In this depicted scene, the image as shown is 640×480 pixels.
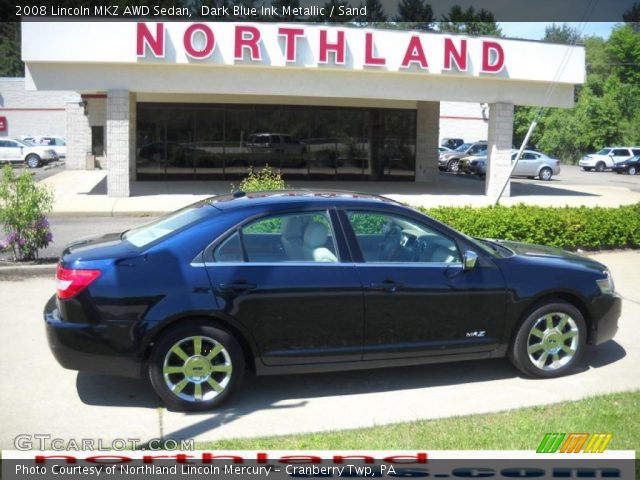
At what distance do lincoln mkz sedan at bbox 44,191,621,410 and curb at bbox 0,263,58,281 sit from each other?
4175 millimetres

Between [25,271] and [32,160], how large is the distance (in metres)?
31.2

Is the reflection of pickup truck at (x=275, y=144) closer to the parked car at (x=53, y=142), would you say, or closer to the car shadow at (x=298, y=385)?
the parked car at (x=53, y=142)

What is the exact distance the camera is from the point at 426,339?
6023 mm

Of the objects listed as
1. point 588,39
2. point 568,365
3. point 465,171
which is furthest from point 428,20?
point 568,365

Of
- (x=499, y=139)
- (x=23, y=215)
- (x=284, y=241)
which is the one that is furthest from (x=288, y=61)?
(x=284, y=241)

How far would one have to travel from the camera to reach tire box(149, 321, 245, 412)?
18.0 feet

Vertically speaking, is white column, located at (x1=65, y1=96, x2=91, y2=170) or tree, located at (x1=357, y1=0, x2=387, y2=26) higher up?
tree, located at (x1=357, y1=0, x2=387, y2=26)

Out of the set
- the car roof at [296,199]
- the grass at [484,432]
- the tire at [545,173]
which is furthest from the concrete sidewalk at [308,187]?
the grass at [484,432]

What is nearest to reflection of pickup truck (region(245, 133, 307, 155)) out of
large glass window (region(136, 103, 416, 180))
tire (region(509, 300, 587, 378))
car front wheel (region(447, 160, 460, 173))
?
large glass window (region(136, 103, 416, 180))

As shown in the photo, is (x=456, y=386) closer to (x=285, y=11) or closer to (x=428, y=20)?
(x=285, y=11)

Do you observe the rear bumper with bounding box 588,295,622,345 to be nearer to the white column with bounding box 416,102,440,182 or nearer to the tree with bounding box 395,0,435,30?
the white column with bounding box 416,102,440,182

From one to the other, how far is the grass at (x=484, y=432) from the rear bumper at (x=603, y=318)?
969 mm

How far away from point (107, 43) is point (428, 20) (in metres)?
54.3

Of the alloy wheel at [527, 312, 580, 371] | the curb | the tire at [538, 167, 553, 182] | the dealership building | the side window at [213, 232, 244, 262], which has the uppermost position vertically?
the dealership building
